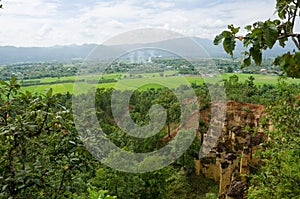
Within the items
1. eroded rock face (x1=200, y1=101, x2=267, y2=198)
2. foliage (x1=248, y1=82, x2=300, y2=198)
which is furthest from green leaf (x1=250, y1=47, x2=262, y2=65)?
eroded rock face (x1=200, y1=101, x2=267, y2=198)

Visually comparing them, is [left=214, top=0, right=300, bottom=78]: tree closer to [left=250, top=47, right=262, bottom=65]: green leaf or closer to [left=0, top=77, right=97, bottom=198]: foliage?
[left=250, top=47, right=262, bottom=65]: green leaf

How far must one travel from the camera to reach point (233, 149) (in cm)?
1261

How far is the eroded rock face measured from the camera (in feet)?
29.4

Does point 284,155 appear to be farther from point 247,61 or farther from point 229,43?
point 229,43

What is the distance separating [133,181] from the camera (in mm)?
9156

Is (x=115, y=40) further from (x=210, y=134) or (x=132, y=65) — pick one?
(x=210, y=134)

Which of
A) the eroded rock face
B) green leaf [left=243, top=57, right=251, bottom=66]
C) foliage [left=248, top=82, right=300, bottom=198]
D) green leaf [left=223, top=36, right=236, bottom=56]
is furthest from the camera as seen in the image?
the eroded rock face

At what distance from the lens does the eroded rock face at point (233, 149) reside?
29.4 ft

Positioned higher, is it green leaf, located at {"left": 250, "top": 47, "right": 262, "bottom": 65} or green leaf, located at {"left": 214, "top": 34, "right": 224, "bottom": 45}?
green leaf, located at {"left": 214, "top": 34, "right": 224, "bottom": 45}

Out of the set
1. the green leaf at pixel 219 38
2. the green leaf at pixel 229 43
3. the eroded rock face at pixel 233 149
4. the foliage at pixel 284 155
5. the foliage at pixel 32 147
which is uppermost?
the green leaf at pixel 219 38

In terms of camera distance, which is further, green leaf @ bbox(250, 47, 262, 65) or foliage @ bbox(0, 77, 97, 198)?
foliage @ bbox(0, 77, 97, 198)

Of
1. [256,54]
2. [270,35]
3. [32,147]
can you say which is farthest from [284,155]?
[270,35]

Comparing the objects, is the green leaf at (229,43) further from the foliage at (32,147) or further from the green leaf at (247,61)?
the foliage at (32,147)

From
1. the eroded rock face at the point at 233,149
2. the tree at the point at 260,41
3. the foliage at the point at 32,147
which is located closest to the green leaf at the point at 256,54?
the tree at the point at 260,41
